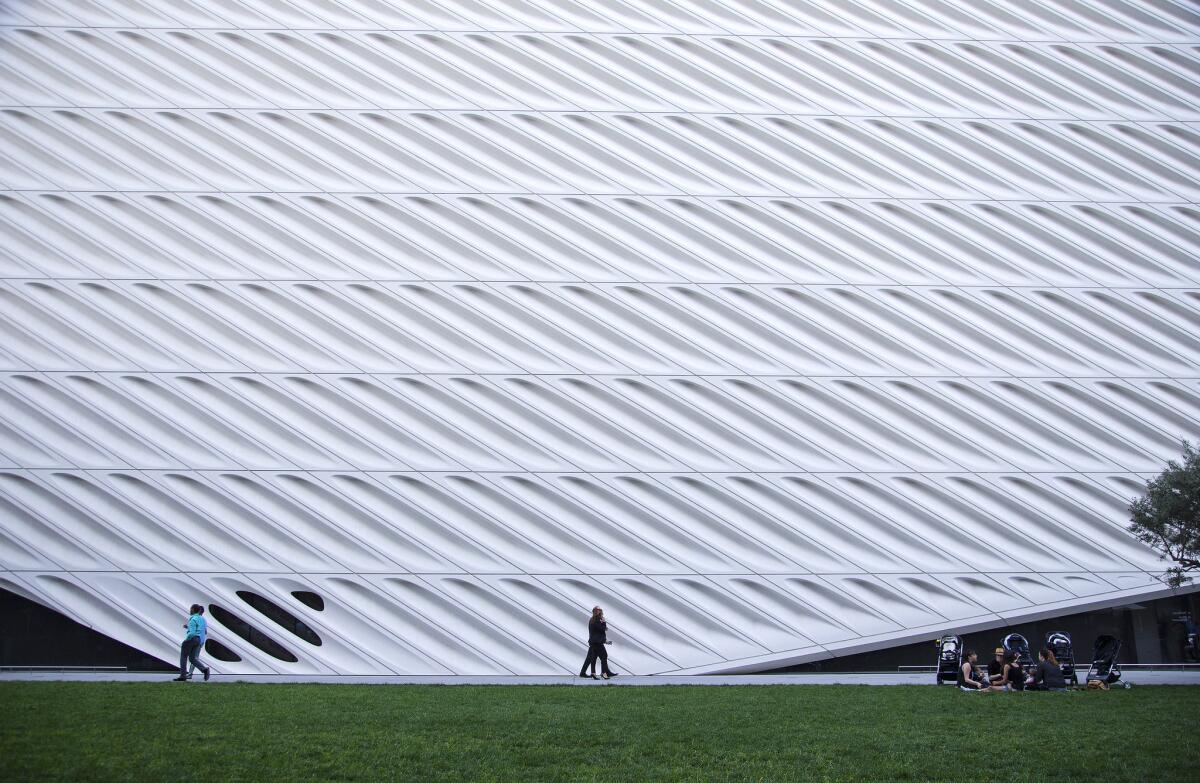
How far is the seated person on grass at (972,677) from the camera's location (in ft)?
40.2

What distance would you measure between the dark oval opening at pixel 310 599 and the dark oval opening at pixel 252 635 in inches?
35.2

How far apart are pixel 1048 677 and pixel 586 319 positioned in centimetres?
1022

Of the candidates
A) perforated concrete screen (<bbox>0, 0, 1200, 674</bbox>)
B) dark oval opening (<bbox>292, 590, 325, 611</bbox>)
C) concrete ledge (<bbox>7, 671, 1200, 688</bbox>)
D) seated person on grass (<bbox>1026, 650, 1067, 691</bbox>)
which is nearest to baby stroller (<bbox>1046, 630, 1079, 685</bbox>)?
seated person on grass (<bbox>1026, 650, 1067, 691</bbox>)

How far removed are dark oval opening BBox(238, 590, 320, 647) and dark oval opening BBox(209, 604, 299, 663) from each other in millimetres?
335

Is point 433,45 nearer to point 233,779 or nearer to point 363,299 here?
point 363,299

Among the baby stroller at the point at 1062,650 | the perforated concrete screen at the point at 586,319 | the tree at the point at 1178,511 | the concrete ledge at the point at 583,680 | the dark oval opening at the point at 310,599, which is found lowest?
the concrete ledge at the point at 583,680

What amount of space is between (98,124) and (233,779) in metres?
16.9

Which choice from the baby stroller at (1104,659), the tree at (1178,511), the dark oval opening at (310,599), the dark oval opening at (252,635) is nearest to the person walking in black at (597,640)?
the dark oval opening at (310,599)

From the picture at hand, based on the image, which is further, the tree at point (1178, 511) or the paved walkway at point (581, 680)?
the paved walkway at point (581, 680)

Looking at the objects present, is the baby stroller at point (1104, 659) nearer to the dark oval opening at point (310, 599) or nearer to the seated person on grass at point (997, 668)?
the seated person on grass at point (997, 668)

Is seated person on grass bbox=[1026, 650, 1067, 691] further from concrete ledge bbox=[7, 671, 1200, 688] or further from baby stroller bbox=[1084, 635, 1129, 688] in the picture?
concrete ledge bbox=[7, 671, 1200, 688]

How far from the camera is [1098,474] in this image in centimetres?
1697

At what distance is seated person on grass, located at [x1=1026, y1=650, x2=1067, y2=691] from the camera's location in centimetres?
1216

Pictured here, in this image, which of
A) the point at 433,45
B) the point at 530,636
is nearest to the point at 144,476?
the point at 530,636
